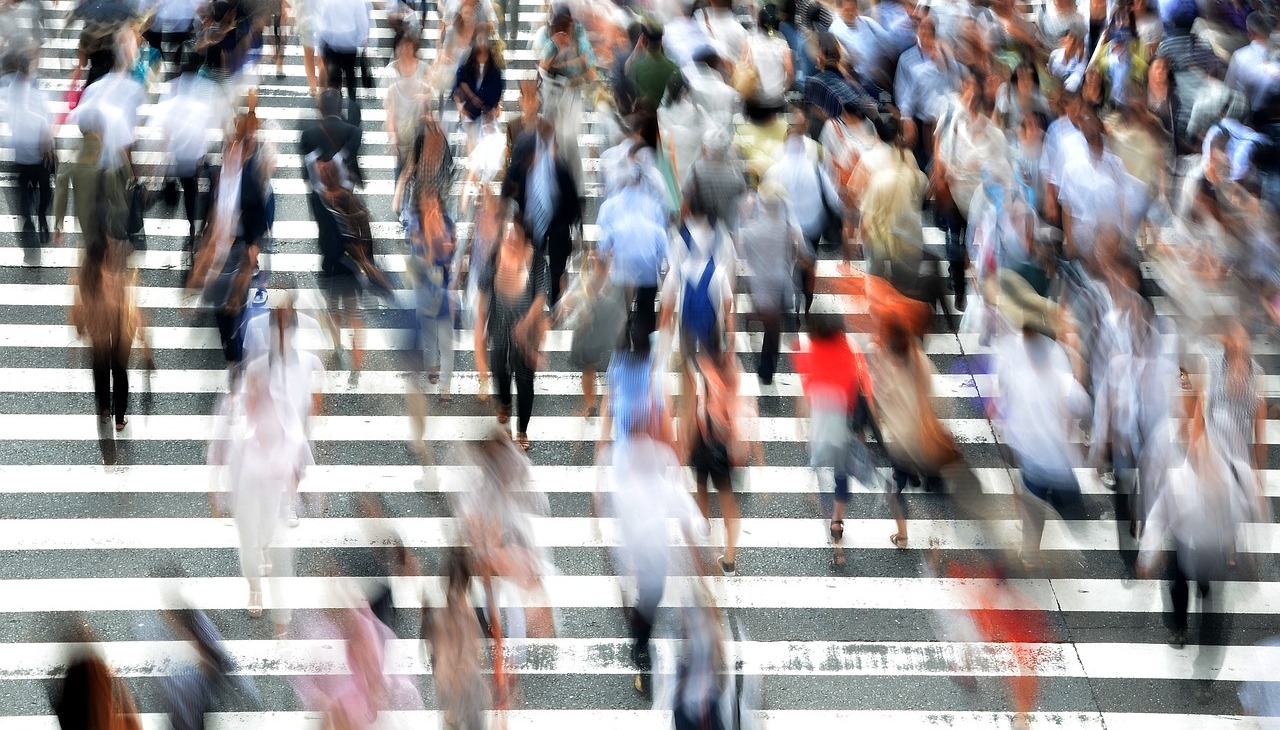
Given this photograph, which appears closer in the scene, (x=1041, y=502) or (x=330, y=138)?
(x=1041, y=502)

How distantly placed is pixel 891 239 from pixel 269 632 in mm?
5354

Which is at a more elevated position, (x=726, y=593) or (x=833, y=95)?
(x=833, y=95)

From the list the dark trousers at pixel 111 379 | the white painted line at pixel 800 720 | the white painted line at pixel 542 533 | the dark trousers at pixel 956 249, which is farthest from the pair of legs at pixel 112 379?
the dark trousers at pixel 956 249

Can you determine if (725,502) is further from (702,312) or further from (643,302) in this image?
(643,302)

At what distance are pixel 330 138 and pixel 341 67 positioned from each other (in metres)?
4.86

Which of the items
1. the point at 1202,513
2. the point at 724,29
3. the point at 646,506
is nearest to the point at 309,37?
the point at 724,29

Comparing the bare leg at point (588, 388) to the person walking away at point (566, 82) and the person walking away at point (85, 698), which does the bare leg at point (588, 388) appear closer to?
the person walking away at point (566, 82)

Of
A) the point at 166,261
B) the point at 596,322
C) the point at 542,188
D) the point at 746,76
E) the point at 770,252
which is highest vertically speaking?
the point at 746,76

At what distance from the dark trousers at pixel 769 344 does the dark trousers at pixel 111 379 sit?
4668 mm

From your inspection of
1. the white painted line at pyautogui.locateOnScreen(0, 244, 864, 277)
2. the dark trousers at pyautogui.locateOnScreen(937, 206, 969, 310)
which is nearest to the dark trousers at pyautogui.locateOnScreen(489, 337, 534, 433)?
the white painted line at pyautogui.locateOnScreen(0, 244, 864, 277)

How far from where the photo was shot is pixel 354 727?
6.36 metres

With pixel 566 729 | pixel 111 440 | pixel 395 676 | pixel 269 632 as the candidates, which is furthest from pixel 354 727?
pixel 111 440

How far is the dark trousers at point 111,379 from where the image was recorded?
9.73m

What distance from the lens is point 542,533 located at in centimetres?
945
